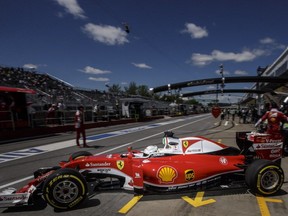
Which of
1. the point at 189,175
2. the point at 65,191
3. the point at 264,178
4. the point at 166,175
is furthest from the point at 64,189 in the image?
the point at 264,178

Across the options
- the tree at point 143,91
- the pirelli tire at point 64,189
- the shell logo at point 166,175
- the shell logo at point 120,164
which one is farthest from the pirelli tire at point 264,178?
Answer: the tree at point 143,91

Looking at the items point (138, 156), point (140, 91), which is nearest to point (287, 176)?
point (138, 156)

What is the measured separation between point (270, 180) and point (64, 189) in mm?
3766

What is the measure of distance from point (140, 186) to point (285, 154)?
6.38 metres

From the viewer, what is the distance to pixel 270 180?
5.13m

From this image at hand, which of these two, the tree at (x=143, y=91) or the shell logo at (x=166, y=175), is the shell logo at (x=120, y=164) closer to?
the shell logo at (x=166, y=175)

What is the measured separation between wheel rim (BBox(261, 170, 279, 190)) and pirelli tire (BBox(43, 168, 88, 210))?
3.27m

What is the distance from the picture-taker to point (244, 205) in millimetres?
4578

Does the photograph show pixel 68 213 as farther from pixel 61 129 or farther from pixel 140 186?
pixel 61 129

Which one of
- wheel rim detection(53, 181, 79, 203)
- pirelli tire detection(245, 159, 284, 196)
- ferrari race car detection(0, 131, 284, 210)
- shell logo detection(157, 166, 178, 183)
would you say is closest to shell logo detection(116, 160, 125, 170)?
ferrari race car detection(0, 131, 284, 210)

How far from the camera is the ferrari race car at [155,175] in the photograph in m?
4.49

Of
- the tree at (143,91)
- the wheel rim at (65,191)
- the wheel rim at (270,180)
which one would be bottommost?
the wheel rim at (270,180)

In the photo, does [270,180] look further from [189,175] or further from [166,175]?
[166,175]

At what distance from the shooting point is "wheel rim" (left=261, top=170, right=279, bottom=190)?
16.6ft
